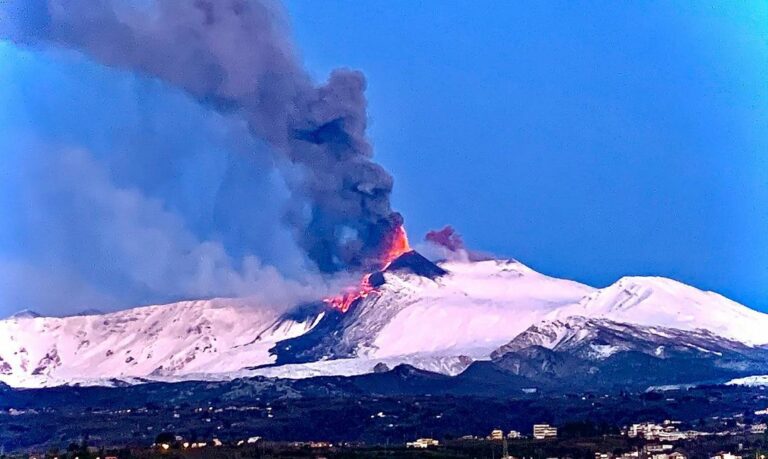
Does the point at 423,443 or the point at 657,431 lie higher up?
the point at 657,431

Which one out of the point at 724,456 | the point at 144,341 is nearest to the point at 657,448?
the point at 724,456

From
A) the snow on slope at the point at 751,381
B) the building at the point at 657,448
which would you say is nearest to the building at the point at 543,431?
the building at the point at 657,448

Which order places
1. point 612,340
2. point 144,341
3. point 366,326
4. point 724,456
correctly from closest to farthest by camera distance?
point 724,456 < point 612,340 < point 366,326 < point 144,341

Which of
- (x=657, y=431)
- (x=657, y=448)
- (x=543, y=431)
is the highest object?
(x=543, y=431)

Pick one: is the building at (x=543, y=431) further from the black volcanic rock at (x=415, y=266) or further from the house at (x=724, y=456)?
the black volcanic rock at (x=415, y=266)

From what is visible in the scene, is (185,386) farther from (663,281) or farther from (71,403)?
(663,281)

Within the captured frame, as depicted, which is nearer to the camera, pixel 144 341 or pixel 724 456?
pixel 724 456

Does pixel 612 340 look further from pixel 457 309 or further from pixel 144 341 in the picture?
pixel 144 341
